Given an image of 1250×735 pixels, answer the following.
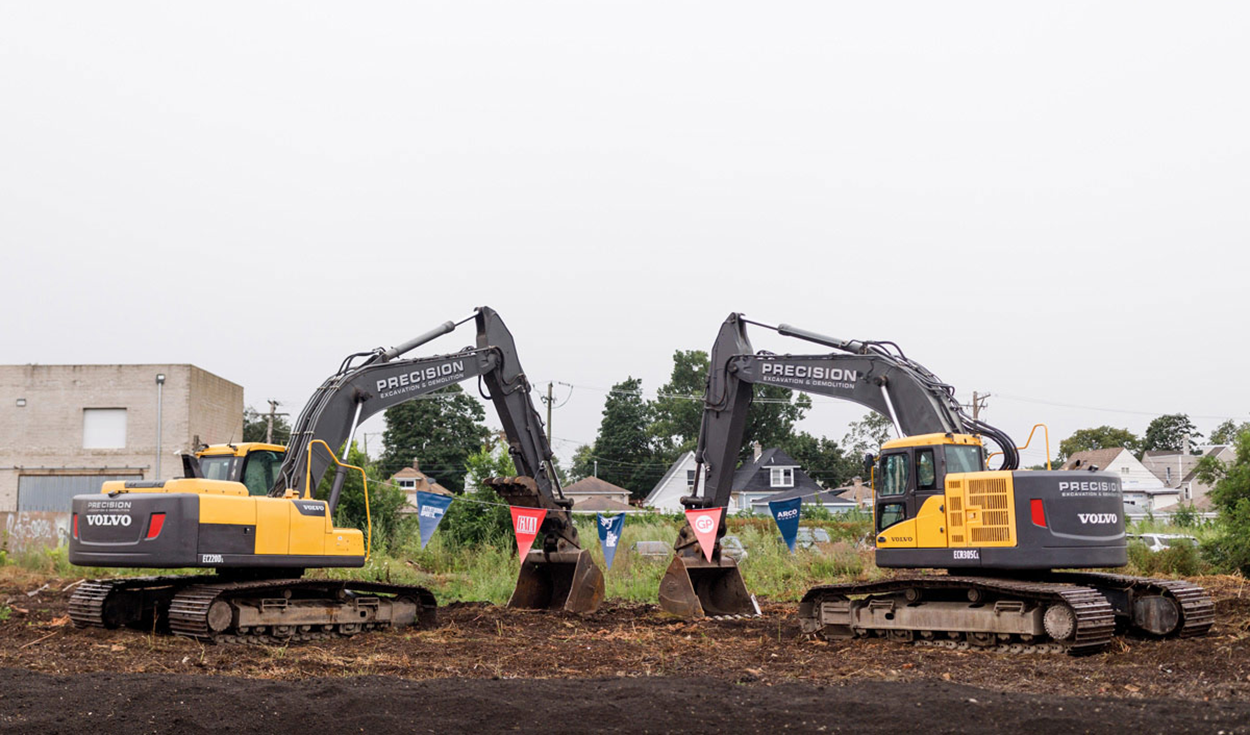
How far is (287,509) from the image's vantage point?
14.0 meters

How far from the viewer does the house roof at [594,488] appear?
81.4 m

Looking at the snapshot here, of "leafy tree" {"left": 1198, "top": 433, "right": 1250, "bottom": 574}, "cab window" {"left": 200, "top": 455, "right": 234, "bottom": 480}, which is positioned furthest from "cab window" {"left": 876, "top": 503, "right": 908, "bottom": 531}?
"leafy tree" {"left": 1198, "top": 433, "right": 1250, "bottom": 574}

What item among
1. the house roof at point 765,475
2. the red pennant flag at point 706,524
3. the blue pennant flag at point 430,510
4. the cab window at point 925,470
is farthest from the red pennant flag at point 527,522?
the house roof at point 765,475

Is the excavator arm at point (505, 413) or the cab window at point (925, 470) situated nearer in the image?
the cab window at point (925, 470)

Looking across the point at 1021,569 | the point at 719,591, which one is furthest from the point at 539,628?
the point at 1021,569

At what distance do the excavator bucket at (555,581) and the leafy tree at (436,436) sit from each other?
5809 centimetres

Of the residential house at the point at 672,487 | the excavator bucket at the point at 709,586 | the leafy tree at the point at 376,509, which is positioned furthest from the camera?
the residential house at the point at 672,487

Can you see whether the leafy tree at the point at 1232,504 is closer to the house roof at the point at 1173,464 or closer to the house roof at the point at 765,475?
the house roof at the point at 765,475

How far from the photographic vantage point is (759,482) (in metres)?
72.4

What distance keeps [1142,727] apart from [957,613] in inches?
234

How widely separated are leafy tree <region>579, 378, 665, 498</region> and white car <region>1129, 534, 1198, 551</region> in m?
62.4

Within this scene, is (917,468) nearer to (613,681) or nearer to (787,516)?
(787,516)

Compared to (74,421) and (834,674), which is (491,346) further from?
(74,421)

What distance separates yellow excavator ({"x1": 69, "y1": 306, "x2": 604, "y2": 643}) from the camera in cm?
1327
